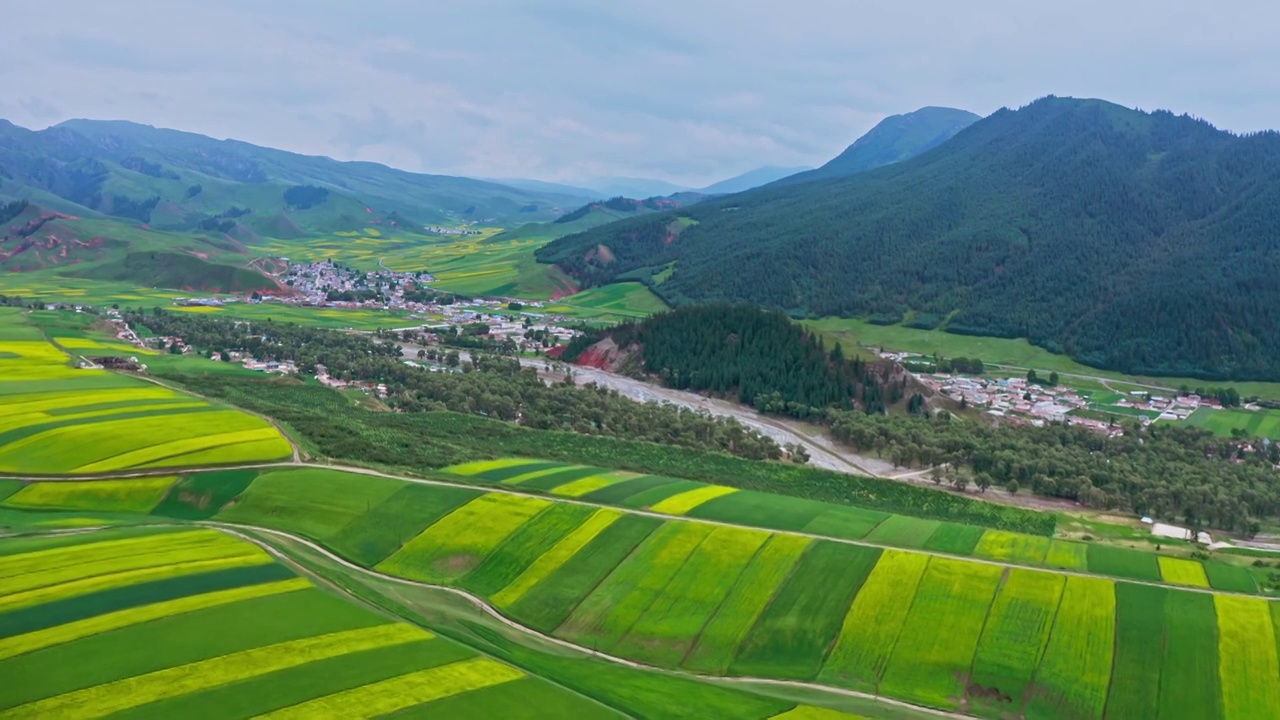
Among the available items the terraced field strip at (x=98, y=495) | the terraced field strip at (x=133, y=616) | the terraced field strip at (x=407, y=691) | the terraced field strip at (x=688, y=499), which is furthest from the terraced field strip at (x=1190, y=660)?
the terraced field strip at (x=98, y=495)

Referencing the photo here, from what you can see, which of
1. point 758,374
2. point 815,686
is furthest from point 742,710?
point 758,374

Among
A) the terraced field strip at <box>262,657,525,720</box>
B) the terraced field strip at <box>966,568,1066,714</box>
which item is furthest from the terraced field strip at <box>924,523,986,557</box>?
the terraced field strip at <box>262,657,525,720</box>

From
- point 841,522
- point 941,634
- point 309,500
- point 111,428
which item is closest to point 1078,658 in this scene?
point 941,634

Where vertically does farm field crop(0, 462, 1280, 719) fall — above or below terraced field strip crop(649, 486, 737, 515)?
below

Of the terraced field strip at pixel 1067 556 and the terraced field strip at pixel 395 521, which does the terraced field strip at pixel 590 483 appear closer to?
the terraced field strip at pixel 395 521

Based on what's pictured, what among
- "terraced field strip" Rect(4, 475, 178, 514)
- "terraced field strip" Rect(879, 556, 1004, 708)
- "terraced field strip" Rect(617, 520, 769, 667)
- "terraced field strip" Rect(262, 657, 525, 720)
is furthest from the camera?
"terraced field strip" Rect(4, 475, 178, 514)

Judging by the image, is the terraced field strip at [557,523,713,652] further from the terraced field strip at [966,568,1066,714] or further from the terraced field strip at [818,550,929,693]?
the terraced field strip at [966,568,1066,714]

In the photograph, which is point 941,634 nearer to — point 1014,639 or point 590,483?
point 1014,639
